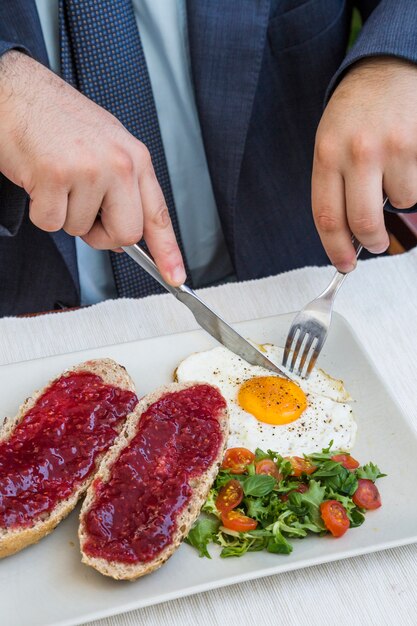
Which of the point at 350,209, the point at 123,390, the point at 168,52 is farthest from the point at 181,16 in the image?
the point at 123,390

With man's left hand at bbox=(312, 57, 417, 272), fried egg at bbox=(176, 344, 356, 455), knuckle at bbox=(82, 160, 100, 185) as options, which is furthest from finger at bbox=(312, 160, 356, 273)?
knuckle at bbox=(82, 160, 100, 185)

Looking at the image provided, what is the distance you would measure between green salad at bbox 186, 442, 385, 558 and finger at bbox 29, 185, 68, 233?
0.76 metres

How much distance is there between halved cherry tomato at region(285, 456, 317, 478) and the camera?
180 centimetres

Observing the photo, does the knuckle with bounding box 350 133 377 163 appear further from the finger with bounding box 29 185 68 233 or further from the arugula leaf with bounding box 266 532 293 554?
the arugula leaf with bounding box 266 532 293 554

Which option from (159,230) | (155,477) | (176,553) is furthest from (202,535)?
(159,230)

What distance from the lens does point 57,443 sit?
1771 millimetres

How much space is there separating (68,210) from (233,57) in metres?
1.10

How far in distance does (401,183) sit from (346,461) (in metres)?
0.73

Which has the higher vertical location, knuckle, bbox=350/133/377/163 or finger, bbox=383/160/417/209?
knuckle, bbox=350/133/377/163

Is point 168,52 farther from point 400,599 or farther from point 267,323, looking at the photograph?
point 400,599

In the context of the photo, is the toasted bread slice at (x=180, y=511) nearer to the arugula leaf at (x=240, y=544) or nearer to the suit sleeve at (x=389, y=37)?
the arugula leaf at (x=240, y=544)

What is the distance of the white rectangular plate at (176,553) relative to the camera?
149 cm

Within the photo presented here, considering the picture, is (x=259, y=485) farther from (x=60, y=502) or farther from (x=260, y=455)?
(x=60, y=502)

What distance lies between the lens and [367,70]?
2.00m
